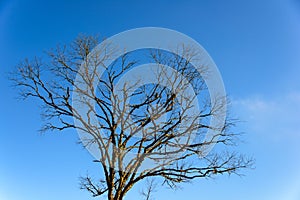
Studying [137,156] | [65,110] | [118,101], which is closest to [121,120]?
[118,101]

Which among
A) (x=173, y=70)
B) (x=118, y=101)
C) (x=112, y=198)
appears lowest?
(x=112, y=198)

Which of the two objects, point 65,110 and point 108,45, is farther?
point 65,110

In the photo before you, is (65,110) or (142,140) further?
(65,110)

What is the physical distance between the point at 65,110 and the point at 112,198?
3.57 m

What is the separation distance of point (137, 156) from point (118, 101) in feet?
6.58

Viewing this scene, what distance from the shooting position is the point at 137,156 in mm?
9984

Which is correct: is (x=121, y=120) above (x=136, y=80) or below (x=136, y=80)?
below

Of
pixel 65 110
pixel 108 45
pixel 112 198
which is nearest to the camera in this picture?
pixel 112 198

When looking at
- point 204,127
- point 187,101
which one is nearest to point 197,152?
point 204,127

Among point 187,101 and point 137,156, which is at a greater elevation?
point 187,101

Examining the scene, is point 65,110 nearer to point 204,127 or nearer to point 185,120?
point 185,120

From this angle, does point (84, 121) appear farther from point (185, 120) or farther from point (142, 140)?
point (185, 120)

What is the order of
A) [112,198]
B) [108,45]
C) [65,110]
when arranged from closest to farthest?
[112,198]
[108,45]
[65,110]

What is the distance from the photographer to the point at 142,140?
1011 cm
